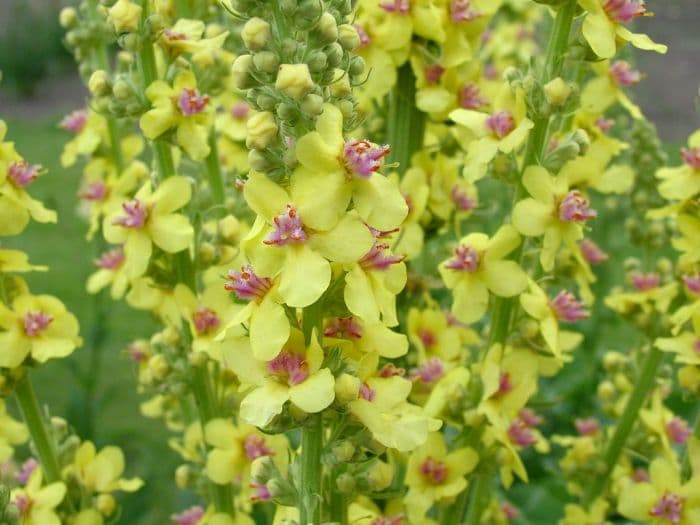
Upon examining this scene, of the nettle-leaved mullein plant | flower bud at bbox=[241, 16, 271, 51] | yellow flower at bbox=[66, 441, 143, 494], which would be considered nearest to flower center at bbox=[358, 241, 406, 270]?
the nettle-leaved mullein plant

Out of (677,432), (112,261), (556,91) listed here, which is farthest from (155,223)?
(677,432)

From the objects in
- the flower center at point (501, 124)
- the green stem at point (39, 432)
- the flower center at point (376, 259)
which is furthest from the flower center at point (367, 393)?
the green stem at point (39, 432)

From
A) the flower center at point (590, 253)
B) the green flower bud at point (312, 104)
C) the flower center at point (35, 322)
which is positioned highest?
the green flower bud at point (312, 104)

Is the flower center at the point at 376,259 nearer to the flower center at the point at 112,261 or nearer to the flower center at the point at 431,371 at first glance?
the flower center at the point at 431,371

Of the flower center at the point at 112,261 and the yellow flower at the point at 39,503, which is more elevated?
the flower center at the point at 112,261

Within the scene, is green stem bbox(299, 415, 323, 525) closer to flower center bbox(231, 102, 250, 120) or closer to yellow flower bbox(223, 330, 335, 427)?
yellow flower bbox(223, 330, 335, 427)

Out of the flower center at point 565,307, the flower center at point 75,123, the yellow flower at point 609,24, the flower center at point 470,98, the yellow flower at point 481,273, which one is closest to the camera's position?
the yellow flower at point 609,24

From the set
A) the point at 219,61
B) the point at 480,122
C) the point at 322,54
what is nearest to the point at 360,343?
the point at 322,54
